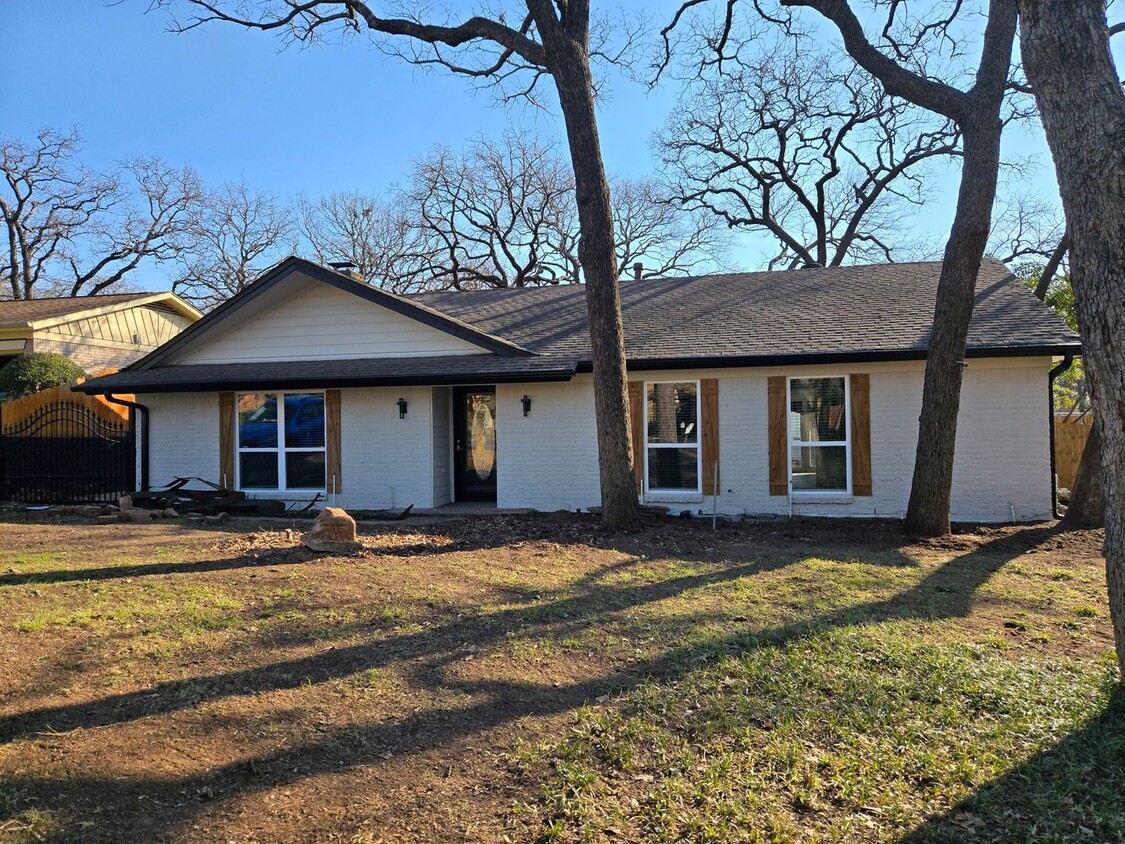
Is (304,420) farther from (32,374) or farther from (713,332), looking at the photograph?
(32,374)

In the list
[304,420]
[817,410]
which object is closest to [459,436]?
[304,420]

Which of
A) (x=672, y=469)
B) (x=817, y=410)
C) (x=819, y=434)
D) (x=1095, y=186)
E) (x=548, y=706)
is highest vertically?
(x=1095, y=186)

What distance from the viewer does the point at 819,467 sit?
1139cm

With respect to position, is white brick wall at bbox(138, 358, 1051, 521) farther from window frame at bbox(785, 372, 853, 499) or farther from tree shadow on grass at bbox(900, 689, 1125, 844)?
tree shadow on grass at bbox(900, 689, 1125, 844)

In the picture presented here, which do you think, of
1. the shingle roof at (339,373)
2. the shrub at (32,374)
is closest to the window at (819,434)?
the shingle roof at (339,373)

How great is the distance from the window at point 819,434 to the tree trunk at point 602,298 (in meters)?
3.41

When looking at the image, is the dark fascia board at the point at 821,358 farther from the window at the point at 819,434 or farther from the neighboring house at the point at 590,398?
the window at the point at 819,434

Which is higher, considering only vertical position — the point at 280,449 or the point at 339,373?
the point at 339,373

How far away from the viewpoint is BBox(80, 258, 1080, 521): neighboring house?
35.8ft

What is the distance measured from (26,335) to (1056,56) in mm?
23879

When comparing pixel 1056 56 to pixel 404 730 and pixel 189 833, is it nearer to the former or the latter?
pixel 404 730

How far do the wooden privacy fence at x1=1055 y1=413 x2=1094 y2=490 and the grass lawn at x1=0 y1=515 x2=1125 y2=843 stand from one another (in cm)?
1026

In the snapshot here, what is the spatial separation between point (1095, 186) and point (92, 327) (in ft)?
82.5

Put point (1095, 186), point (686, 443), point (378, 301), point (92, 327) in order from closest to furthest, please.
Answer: point (1095, 186) → point (686, 443) → point (378, 301) → point (92, 327)
